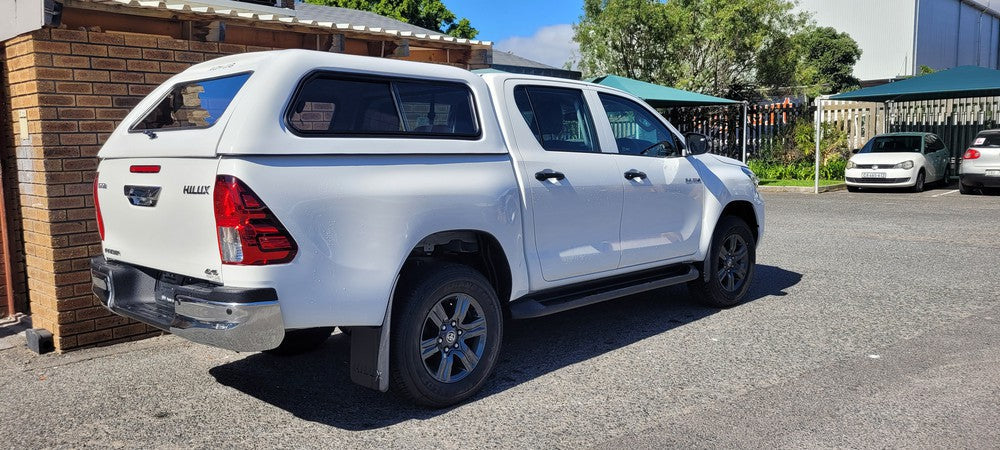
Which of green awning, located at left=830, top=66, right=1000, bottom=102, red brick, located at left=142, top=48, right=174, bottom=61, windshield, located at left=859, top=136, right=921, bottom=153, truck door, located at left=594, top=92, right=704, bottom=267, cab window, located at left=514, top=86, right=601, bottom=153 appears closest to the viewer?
cab window, located at left=514, top=86, right=601, bottom=153

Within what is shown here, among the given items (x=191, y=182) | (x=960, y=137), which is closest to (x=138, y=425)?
(x=191, y=182)

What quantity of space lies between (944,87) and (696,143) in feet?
50.4

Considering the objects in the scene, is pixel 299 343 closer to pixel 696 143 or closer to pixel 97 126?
pixel 97 126

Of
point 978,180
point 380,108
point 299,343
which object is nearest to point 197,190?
point 380,108

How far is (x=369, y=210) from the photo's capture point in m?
3.92

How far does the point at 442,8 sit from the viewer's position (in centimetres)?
4156

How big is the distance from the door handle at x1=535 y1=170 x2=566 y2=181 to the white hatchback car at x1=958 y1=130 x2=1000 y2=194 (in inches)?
567

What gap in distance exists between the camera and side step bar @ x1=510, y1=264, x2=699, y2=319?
15.9ft

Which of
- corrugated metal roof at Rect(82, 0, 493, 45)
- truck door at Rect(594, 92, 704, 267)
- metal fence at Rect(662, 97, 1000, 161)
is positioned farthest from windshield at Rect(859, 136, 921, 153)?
truck door at Rect(594, 92, 704, 267)

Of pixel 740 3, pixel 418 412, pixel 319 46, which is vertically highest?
pixel 740 3

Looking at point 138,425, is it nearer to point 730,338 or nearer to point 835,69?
point 730,338

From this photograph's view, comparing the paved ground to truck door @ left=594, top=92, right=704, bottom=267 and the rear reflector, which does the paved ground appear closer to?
truck door @ left=594, top=92, right=704, bottom=267

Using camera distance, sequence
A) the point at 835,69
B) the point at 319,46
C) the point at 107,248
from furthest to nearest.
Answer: the point at 835,69
the point at 319,46
the point at 107,248

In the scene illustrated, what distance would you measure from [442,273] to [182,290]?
4.28ft
